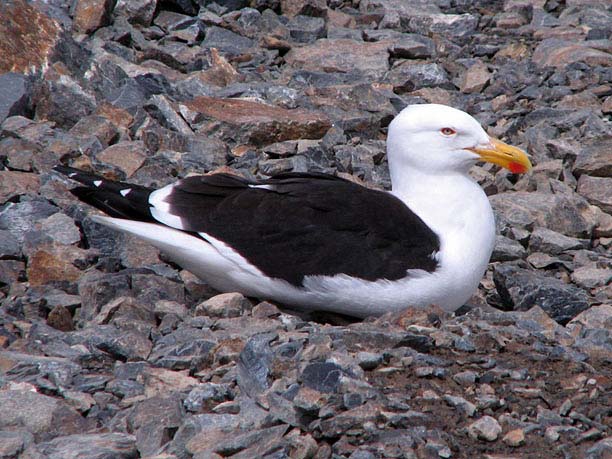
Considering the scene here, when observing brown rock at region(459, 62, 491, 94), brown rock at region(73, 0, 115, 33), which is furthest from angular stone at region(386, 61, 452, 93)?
→ brown rock at region(73, 0, 115, 33)

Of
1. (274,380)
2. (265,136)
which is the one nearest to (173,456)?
(274,380)

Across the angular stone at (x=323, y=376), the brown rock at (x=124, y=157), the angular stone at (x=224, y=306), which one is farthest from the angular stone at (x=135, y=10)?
the angular stone at (x=323, y=376)

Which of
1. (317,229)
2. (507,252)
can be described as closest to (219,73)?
(507,252)

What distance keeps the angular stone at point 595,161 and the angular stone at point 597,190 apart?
2.3 inches

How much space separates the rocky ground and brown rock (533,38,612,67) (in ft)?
0.08

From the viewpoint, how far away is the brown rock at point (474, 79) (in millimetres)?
11523

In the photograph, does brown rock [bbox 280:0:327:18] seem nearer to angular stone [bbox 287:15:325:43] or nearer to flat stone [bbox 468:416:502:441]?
angular stone [bbox 287:15:325:43]

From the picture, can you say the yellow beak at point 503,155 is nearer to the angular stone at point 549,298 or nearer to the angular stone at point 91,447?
the angular stone at point 549,298

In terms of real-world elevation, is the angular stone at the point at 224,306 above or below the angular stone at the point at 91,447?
below

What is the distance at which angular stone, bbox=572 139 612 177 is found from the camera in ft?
31.9

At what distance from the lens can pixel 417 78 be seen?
37.8 feet

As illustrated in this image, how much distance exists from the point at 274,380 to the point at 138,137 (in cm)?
441

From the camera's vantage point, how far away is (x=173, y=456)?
207 inches

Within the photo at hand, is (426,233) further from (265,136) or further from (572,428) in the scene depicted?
(265,136)
